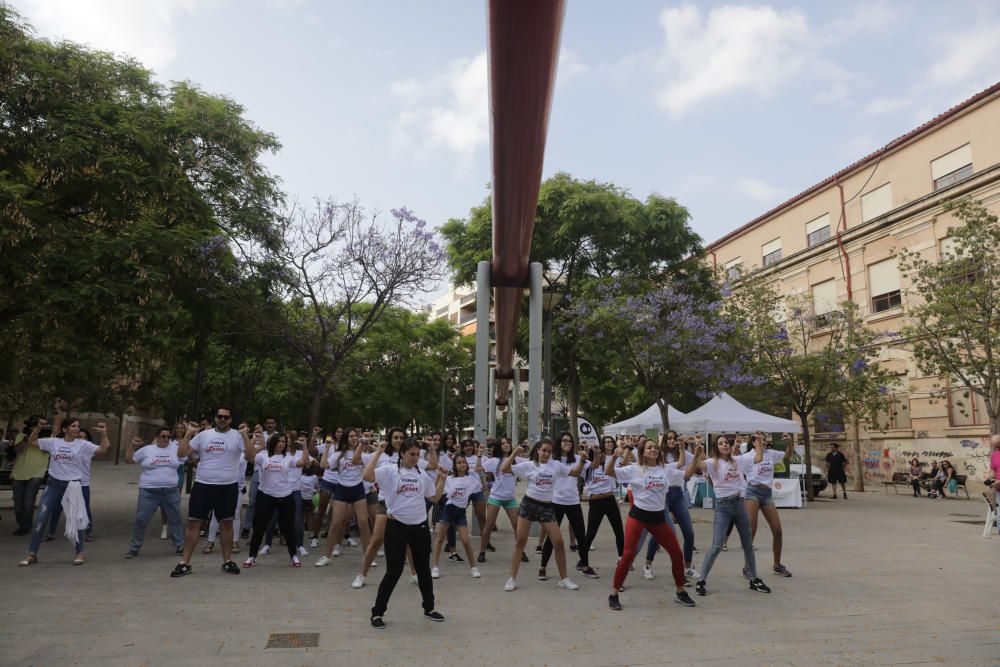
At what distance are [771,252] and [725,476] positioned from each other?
99.9 feet

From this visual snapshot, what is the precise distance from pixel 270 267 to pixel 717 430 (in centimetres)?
1264

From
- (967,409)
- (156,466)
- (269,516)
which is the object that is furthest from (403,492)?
(967,409)

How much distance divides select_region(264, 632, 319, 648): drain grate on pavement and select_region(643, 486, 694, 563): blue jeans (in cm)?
440

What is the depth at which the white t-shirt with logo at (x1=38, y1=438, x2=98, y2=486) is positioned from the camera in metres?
9.24

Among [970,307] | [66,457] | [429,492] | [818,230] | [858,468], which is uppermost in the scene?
[818,230]

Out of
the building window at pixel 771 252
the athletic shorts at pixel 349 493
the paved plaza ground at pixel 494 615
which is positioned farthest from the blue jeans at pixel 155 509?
the building window at pixel 771 252

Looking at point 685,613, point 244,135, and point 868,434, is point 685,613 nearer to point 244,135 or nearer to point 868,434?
point 244,135

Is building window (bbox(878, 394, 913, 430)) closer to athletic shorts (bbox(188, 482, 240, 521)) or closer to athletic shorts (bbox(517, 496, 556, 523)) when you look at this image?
athletic shorts (bbox(517, 496, 556, 523))

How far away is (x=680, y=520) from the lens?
8.88 m

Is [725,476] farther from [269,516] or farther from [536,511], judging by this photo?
[269,516]

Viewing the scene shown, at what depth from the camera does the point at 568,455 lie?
29.1 ft

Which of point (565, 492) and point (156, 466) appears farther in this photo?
point (156, 466)

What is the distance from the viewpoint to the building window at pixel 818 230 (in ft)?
105

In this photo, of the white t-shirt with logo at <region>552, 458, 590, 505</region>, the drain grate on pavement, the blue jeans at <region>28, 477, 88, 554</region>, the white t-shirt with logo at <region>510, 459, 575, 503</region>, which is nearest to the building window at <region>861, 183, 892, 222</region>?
the white t-shirt with logo at <region>552, 458, 590, 505</region>
